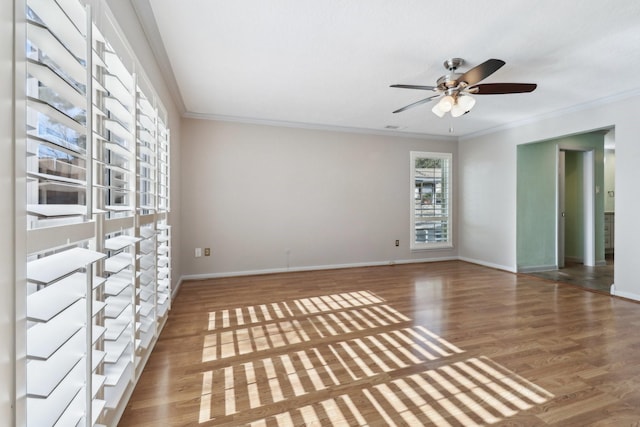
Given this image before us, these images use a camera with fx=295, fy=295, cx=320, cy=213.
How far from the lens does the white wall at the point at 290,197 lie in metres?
4.39

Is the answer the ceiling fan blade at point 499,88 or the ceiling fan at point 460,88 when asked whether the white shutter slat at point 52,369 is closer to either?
the ceiling fan at point 460,88

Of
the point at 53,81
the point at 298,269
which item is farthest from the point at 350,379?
the point at 298,269

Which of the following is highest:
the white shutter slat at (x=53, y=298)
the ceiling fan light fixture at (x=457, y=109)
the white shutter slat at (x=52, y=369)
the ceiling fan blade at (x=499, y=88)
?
the ceiling fan blade at (x=499, y=88)

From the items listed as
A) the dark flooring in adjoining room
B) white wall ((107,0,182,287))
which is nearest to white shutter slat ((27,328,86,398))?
white wall ((107,0,182,287))

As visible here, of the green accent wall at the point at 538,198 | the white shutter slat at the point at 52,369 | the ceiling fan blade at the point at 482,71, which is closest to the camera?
the white shutter slat at the point at 52,369

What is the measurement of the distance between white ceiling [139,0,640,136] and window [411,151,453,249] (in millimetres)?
1898

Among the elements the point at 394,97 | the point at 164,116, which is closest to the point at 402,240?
the point at 394,97

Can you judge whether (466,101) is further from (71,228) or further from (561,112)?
(71,228)

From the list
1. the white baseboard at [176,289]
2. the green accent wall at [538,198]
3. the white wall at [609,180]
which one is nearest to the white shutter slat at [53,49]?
the white baseboard at [176,289]

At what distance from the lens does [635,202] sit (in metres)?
3.46

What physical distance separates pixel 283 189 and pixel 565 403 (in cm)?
397

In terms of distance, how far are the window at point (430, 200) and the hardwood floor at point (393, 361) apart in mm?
2080

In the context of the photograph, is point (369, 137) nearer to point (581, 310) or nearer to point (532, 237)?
point (532, 237)

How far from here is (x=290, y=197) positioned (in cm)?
482
